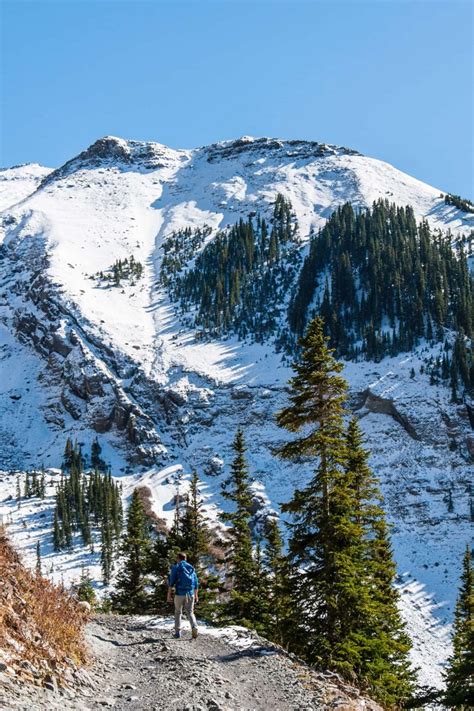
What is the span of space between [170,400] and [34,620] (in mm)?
105762

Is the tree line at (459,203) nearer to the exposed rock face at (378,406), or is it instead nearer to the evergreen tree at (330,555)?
the exposed rock face at (378,406)

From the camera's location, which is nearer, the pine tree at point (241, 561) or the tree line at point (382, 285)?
the pine tree at point (241, 561)

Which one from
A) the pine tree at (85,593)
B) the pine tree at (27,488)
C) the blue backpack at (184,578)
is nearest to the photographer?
the blue backpack at (184,578)

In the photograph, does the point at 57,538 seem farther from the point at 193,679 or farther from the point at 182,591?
the point at 193,679

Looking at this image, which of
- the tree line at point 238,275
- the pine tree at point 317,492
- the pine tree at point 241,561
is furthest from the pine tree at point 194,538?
the tree line at point 238,275

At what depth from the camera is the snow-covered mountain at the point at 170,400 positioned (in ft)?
254

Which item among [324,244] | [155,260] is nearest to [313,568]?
[324,244]

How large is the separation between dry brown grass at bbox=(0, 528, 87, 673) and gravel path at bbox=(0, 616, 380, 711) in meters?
0.54

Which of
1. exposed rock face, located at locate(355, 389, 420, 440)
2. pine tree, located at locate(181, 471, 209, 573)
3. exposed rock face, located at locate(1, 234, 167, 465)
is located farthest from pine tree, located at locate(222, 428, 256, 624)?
exposed rock face, located at locate(1, 234, 167, 465)

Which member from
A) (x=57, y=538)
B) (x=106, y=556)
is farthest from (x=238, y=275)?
(x=106, y=556)

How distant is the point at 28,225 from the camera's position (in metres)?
178

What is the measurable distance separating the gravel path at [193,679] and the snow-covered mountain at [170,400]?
4093cm

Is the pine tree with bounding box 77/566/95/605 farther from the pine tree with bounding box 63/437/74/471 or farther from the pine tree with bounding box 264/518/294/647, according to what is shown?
the pine tree with bounding box 63/437/74/471

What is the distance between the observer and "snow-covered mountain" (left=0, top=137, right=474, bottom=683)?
77.4 metres
